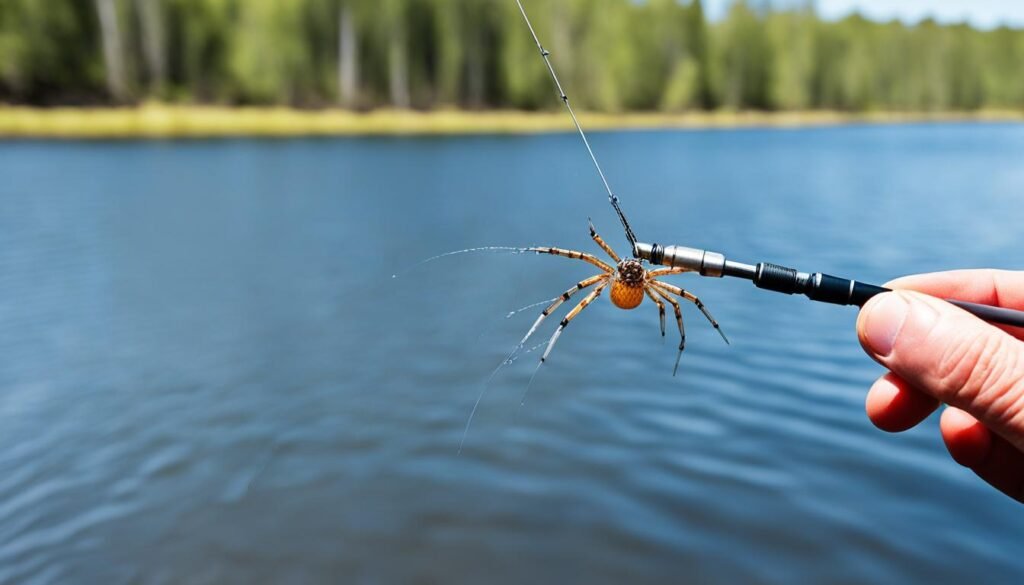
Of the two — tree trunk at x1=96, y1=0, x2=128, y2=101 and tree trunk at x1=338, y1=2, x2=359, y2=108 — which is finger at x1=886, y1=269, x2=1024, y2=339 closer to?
tree trunk at x1=96, y1=0, x2=128, y2=101

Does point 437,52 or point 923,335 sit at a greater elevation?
point 437,52

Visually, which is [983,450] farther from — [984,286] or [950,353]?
[950,353]

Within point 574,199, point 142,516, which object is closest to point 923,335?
point 142,516

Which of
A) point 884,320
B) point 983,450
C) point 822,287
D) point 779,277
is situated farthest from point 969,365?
point 983,450

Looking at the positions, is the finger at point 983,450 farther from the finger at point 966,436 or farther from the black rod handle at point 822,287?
the black rod handle at point 822,287

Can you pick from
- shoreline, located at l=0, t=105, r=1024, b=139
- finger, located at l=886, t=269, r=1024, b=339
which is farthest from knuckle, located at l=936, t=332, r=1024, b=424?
shoreline, located at l=0, t=105, r=1024, b=139

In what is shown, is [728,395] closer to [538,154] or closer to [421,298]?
[421,298]

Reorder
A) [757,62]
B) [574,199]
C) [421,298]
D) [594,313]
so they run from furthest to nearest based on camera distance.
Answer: [757,62], [574,199], [421,298], [594,313]
